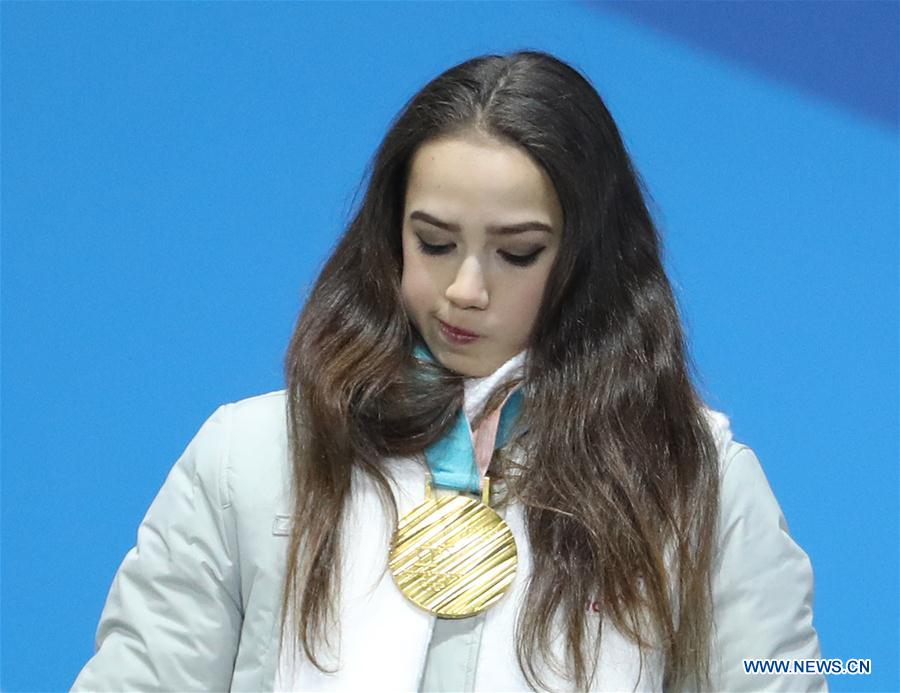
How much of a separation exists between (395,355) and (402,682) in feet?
1.02

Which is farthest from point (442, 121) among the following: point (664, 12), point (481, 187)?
point (664, 12)

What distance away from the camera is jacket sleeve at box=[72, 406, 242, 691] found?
5.71 feet

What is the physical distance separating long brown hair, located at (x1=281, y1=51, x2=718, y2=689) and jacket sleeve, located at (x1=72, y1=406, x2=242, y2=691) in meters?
0.07

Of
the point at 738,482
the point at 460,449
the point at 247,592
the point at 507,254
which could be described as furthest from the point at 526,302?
the point at 247,592

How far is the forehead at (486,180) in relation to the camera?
1709mm

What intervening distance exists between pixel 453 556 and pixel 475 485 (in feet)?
0.25

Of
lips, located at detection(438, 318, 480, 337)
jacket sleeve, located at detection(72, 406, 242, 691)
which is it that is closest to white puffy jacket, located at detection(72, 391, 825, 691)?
jacket sleeve, located at detection(72, 406, 242, 691)

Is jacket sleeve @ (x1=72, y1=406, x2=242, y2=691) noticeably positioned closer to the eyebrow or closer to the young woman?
the young woman

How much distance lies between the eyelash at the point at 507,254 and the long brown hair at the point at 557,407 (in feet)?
0.10

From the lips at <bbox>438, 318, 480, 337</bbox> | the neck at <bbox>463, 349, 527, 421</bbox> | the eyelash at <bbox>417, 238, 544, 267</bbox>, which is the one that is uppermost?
the eyelash at <bbox>417, 238, 544, 267</bbox>

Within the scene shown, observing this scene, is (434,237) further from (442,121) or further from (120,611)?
(120,611)

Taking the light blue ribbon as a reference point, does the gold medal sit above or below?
below

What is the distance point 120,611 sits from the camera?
177cm

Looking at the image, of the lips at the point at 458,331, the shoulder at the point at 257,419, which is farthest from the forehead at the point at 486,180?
the shoulder at the point at 257,419
